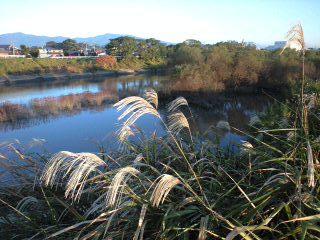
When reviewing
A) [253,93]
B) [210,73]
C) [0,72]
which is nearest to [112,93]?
[210,73]

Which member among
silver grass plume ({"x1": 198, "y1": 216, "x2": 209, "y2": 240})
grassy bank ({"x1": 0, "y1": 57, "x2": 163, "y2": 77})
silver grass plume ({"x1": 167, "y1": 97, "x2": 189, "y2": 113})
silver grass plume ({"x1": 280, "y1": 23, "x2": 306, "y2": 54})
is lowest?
grassy bank ({"x1": 0, "y1": 57, "x2": 163, "y2": 77})

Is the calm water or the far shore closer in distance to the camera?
the calm water

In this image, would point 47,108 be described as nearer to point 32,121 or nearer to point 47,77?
point 32,121

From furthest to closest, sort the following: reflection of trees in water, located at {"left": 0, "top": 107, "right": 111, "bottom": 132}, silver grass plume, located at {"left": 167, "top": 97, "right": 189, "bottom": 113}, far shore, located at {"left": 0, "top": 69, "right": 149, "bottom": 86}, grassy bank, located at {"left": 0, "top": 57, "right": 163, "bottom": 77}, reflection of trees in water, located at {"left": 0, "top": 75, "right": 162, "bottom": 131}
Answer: grassy bank, located at {"left": 0, "top": 57, "right": 163, "bottom": 77} → far shore, located at {"left": 0, "top": 69, "right": 149, "bottom": 86} → reflection of trees in water, located at {"left": 0, "top": 75, "right": 162, "bottom": 131} → reflection of trees in water, located at {"left": 0, "top": 107, "right": 111, "bottom": 132} → silver grass plume, located at {"left": 167, "top": 97, "right": 189, "bottom": 113}

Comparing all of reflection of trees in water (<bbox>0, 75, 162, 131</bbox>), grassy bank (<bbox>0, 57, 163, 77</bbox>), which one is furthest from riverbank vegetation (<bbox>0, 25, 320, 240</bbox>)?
grassy bank (<bbox>0, 57, 163, 77</bbox>)

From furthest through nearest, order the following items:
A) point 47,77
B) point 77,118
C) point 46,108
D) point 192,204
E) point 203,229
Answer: point 47,77 < point 46,108 < point 77,118 < point 192,204 < point 203,229

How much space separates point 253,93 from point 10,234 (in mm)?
25881

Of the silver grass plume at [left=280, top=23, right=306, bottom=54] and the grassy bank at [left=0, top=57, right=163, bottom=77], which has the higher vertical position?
the silver grass plume at [left=280, top=23, right=306, bottom=54]

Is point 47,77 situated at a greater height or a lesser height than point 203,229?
lesser

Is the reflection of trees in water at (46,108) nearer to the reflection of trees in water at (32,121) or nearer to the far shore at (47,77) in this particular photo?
the reflection of trees in water at (32,121)

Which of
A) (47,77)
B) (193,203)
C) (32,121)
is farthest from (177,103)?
(47,77)

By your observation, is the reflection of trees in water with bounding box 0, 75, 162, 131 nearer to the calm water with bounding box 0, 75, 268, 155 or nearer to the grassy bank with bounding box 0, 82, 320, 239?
the calm water with bounding box 0, 75, 268, 155

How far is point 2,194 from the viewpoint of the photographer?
426cm

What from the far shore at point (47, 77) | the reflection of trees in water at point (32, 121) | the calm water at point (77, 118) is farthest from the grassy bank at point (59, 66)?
the reflection of trees in water at point (32, 121)
